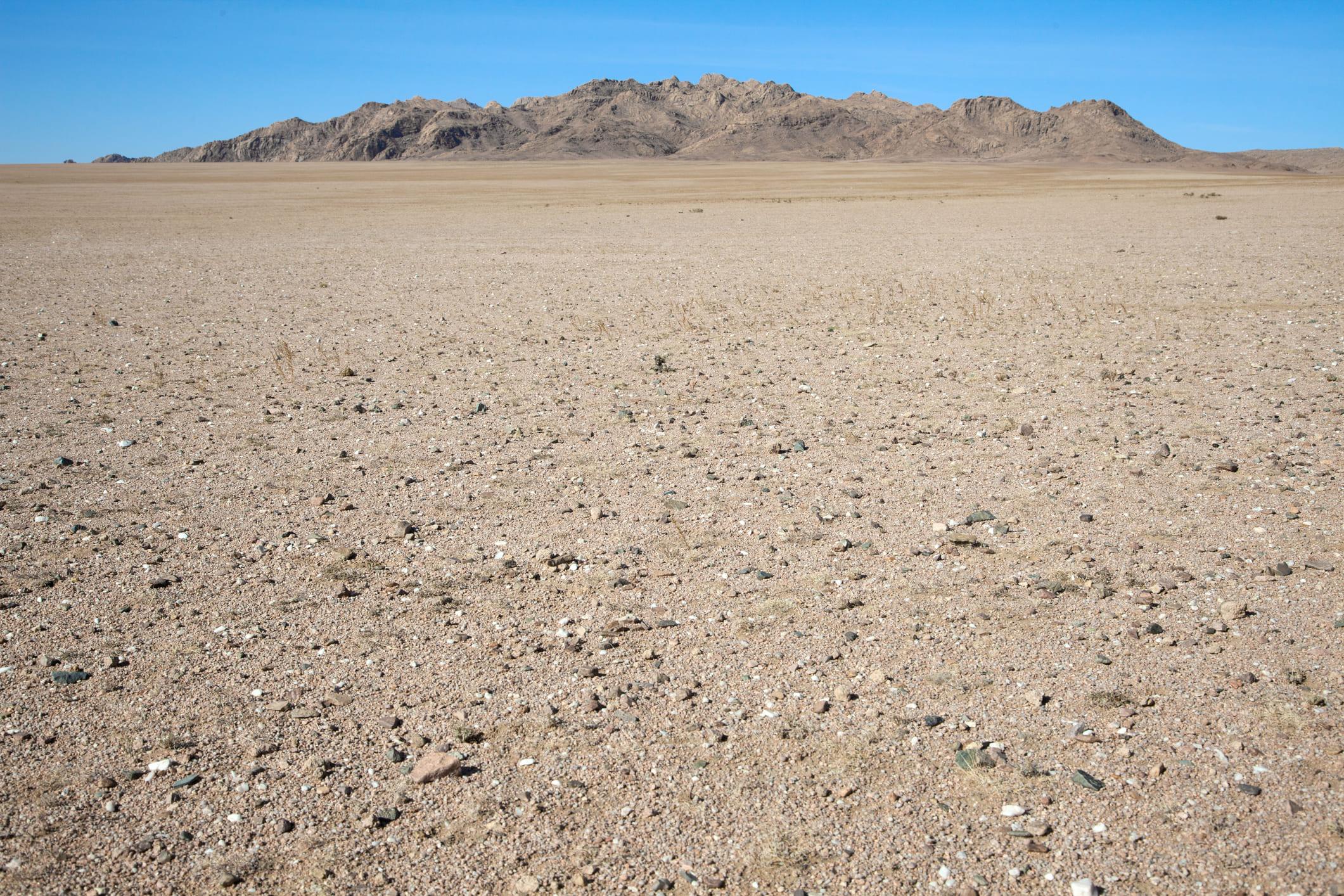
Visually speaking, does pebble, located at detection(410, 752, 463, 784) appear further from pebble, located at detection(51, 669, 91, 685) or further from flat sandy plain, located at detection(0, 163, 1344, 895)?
pebble, located at detection(51, 669, 91, 685)

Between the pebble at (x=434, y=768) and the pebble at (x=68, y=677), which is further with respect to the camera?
the pebble at (x=68, y=677)

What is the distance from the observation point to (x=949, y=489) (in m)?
7.73

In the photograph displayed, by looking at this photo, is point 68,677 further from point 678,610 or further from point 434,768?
point 678,610

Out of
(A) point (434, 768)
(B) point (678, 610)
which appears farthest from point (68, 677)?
(B) point (678, 610)

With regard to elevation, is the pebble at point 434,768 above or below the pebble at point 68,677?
below

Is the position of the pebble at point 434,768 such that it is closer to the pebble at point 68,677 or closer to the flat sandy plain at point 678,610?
the flat sandy plain at point 678,610

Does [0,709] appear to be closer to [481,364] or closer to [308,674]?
[308,674]

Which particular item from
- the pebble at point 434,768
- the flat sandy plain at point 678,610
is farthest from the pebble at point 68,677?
the pebble at point 434,768

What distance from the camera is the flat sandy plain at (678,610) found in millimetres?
3869

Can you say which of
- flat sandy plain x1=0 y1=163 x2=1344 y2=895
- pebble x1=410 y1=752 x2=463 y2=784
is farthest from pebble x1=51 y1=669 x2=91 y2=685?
pebble x1=410 y1=752 x2=463 y2=784

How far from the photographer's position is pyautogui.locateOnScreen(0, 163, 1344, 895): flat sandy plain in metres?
3.87

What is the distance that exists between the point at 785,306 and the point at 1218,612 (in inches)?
490

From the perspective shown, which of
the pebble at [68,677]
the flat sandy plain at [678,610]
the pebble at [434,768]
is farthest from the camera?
the pebble at [68,677]

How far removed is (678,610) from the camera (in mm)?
5785
